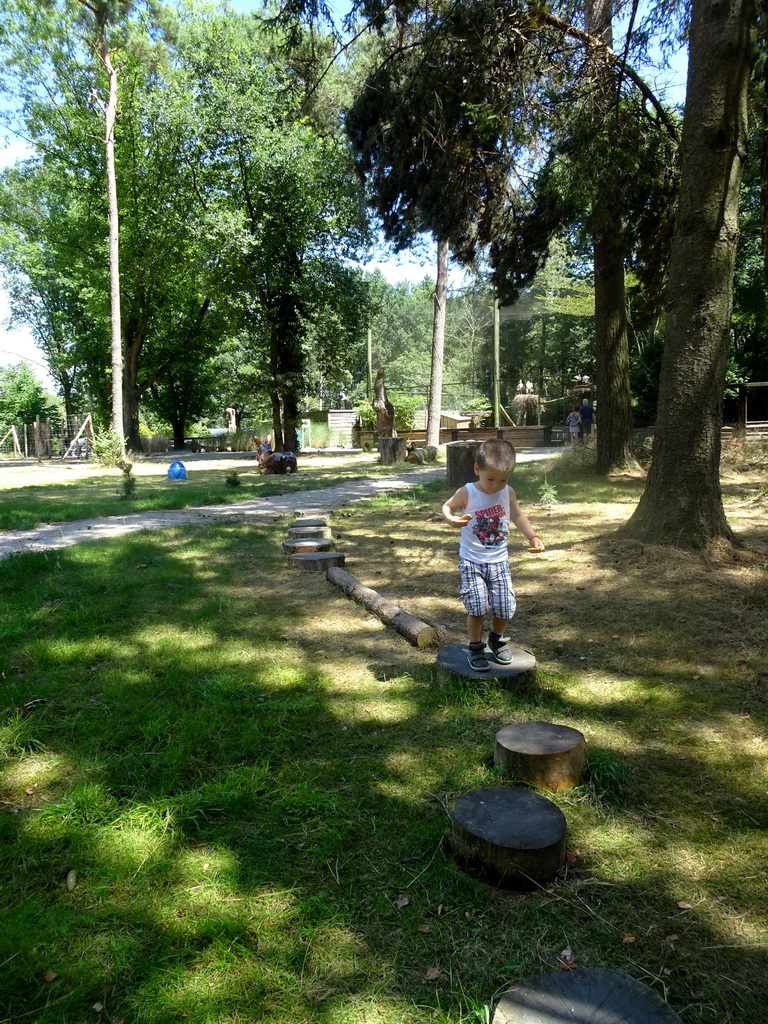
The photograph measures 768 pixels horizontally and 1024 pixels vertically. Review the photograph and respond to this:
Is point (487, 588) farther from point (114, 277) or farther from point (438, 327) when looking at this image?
point (438, 327)

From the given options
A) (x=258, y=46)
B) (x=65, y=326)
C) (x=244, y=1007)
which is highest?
(x=258, y=46)

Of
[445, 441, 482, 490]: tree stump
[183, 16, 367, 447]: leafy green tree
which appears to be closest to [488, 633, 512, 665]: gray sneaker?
[445, 441, 482, 490]: tree stump

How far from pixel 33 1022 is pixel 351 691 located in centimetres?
230

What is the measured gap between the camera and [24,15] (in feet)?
76.2

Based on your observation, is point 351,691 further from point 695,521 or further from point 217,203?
point 217,203

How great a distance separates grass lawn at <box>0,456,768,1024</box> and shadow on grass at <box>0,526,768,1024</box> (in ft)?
0.04

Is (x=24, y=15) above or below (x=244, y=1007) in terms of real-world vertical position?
above

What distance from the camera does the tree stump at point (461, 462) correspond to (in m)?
11.4

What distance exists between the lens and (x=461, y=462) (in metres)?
11.6

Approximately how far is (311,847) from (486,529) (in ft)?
6.47

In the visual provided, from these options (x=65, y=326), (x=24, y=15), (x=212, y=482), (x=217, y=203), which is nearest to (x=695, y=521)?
(x=212, y=482)

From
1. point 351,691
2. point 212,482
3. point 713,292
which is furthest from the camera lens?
point 212,482

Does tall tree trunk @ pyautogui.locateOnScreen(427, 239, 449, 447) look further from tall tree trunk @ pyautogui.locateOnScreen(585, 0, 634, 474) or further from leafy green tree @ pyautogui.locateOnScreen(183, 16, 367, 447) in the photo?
tall tree trunk @ pyautogui.locateOnScreen(585, 0, 634, 474)

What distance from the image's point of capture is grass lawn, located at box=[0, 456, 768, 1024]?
6.43 feet
